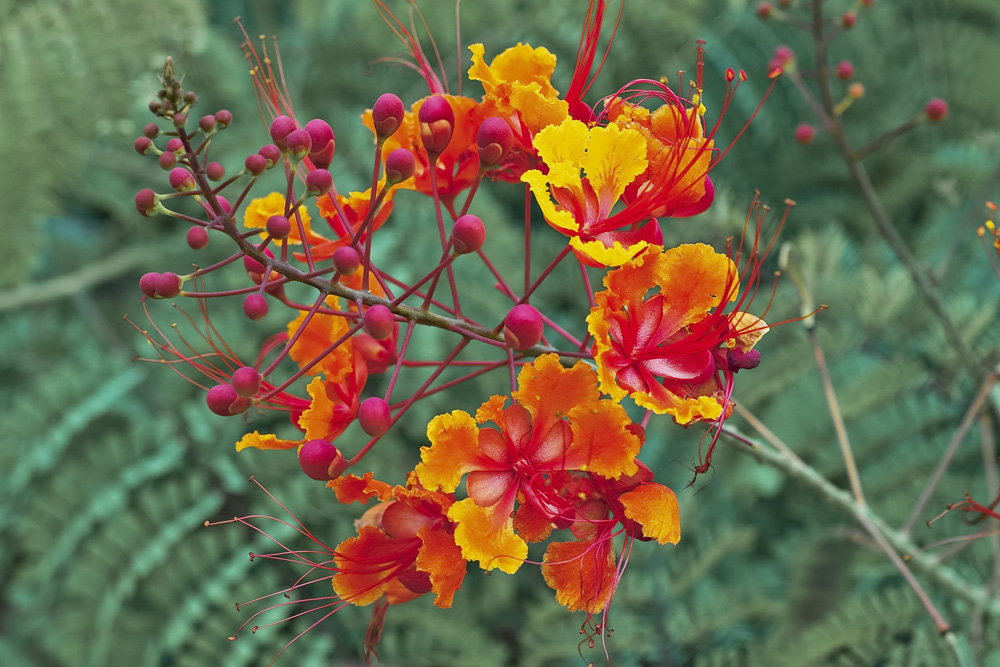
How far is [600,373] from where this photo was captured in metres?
0.87

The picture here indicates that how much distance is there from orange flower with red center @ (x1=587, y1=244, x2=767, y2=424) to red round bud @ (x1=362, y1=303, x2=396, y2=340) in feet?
0.78

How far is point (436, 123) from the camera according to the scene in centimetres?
96

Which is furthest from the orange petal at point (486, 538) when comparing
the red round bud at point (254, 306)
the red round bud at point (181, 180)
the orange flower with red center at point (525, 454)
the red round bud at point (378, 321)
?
the red round bud at point (181, 180)

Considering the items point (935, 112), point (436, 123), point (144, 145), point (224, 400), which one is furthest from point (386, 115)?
point (935, 112)

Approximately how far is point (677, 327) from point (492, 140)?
32 cm

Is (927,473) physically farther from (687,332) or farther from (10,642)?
(10,642)

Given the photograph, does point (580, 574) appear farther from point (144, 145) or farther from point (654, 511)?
point (144, 145)

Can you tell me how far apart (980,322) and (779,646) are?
0.88 meters

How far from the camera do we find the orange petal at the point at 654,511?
0.90 m

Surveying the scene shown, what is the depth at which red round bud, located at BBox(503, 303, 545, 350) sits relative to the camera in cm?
89

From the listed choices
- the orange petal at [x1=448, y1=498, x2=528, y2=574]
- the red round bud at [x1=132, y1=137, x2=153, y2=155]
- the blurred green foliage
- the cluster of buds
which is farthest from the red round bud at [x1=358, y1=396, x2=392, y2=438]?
the blurred green foliage

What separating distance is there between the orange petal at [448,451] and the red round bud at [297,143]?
1.09 ft

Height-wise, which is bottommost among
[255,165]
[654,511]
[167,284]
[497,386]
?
[497,386]

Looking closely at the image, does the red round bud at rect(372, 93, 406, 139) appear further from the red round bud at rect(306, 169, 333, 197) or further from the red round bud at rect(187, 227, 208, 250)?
the red round bud at rect(187, 227, 208, 250)
